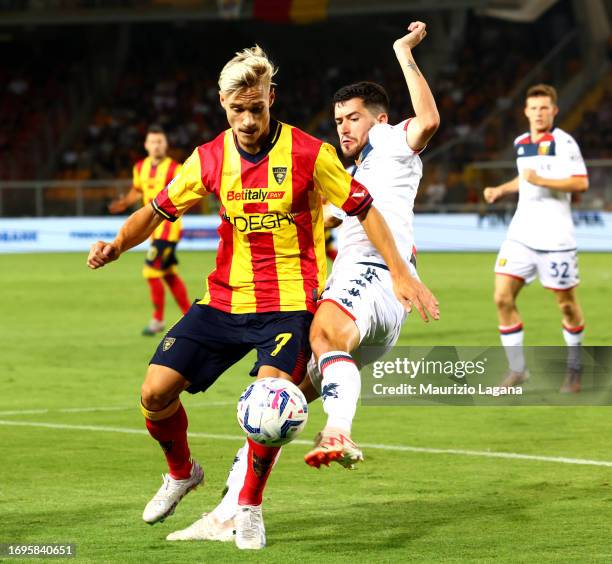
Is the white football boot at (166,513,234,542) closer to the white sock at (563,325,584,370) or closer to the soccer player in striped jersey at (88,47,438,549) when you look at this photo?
the soccer player in striped jersey at (88,47,438,549)

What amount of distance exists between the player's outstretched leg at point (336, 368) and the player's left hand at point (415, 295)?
14.9 inches

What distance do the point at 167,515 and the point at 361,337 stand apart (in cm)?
122

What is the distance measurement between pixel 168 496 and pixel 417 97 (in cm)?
230

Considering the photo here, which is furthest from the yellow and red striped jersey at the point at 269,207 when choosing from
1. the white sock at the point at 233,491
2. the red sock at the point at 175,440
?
the white sock at the point at 233,491

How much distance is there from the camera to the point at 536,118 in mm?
10594

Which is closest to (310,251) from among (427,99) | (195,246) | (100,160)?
(427,99)

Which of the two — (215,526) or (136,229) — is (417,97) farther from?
(215,526)

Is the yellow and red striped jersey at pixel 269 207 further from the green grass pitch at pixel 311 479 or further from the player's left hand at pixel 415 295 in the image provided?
the green grass pitch at pixel 311 479

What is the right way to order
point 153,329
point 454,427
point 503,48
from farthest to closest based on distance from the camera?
1. point 503,48
2. point 153,329
3. point 454,427

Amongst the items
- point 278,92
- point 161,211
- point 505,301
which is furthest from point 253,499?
point 278,92

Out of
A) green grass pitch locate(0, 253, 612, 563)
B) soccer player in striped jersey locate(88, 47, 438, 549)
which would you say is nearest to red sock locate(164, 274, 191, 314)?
green grass pitch locate(0, 253, 612, 563)

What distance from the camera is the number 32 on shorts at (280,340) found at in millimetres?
5848

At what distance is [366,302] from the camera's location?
6352mm

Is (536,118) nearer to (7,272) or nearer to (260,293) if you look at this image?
(260,293)
